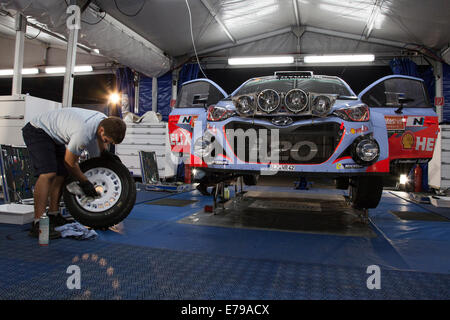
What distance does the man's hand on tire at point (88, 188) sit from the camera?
1.72 m

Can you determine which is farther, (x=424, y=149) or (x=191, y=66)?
(x=191, y=66)

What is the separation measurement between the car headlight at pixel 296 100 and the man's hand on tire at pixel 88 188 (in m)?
1.74

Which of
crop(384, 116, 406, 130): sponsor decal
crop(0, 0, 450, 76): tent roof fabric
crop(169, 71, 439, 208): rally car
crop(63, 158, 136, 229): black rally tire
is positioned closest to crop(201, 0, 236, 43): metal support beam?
crop(0, 0, 450, 76): tent roof fabric

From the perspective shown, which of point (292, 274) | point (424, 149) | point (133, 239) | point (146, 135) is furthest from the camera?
point (146, 135)

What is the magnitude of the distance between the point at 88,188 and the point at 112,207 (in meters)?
0.17

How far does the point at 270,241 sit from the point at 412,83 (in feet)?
10.1

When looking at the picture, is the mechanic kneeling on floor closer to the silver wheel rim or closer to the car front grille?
the silver wheel rim

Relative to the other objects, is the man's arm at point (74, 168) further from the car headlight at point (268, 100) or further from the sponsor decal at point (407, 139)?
the sponsor decal at point (407, 139)

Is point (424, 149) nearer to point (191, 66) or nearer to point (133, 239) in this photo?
point (133, 239)

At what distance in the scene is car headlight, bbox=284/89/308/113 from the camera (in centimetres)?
266

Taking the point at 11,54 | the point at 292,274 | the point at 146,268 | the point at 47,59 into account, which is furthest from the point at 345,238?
the point at 11,54

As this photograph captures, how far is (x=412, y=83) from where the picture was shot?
13.3 feet

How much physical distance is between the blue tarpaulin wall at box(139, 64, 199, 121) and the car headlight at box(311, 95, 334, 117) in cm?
765

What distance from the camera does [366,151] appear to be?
8.13 feet
